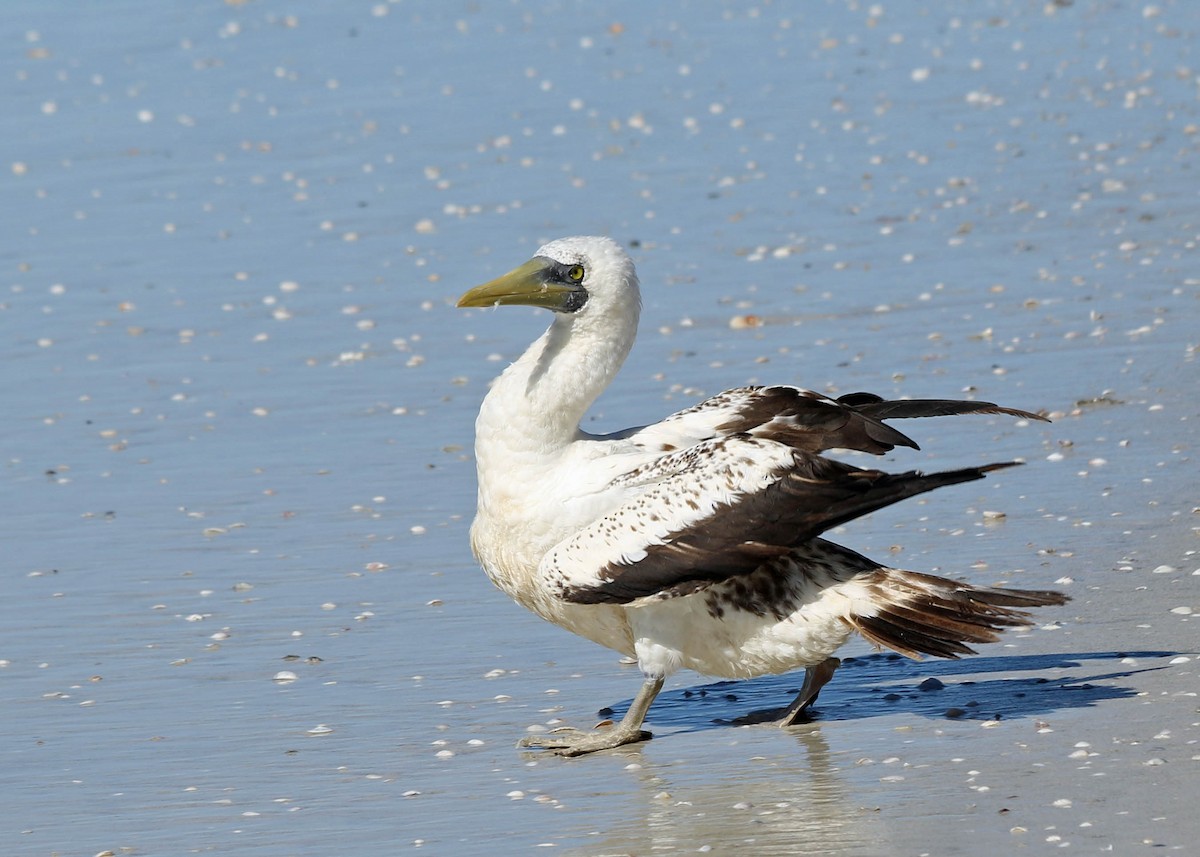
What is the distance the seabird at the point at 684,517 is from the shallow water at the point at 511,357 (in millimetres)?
387

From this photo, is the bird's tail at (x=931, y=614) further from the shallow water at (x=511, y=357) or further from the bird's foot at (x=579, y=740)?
the bird's foot at (x=579, y=740)

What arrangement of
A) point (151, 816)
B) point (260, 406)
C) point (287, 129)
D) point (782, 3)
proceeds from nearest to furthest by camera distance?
1. point (151, 816)
2. point (260, 406)
3. point (287, 129)
4. point (782, 3)

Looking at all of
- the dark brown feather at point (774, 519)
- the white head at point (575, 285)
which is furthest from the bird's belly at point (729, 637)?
the white head at point (575, 285)

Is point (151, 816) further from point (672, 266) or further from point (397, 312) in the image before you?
point (672, 266)

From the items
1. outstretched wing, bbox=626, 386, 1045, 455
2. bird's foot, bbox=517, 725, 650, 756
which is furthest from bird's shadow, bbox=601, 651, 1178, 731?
outstretched wing, bbox=626, 386, 1045, 455

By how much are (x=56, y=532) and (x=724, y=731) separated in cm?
448

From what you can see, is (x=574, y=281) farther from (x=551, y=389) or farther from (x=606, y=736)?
(x=606, y=736)

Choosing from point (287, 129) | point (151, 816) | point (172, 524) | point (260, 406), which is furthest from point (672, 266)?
point (151, 816)

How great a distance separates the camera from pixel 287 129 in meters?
22.5

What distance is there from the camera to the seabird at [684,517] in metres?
7.95

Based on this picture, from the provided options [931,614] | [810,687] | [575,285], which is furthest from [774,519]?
[575,285]

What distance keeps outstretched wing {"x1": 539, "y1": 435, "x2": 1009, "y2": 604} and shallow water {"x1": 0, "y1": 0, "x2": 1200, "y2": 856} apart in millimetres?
720

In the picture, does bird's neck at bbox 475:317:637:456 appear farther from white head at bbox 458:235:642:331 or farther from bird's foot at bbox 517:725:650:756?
bird's foot at bbox 517:725:650:756

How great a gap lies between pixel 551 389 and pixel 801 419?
1069 millimetres
